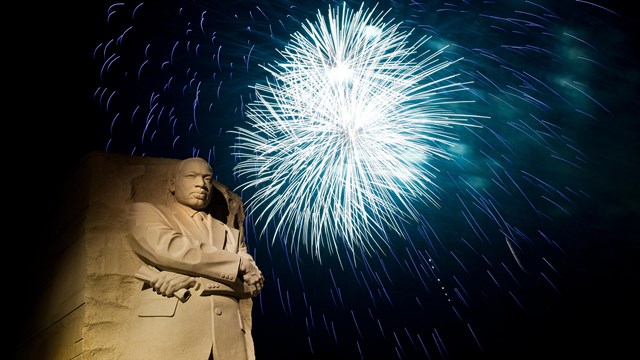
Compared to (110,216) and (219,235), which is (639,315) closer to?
(219,235)

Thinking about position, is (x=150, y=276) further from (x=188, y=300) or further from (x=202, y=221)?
(x=202, y=221)

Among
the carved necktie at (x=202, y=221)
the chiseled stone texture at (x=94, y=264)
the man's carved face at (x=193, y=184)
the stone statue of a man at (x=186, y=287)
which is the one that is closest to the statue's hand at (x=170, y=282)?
the stone statue of a man at (x=186, y=287)

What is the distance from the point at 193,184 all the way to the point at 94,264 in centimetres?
123

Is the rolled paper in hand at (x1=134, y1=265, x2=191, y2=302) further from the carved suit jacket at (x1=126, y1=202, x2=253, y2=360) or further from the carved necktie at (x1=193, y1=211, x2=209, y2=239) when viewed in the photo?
the carved necktie at (x1=193, y1=211, x2=209, y2=239)

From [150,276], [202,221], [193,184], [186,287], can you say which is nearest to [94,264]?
[150,276]

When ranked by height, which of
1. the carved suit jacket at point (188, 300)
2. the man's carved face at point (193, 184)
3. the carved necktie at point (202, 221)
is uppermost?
the man's carved face at point (193, 184)

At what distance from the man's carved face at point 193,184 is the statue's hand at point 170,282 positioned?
3.10 feet

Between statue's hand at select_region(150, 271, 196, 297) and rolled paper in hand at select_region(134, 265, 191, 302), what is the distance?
37 millimetres

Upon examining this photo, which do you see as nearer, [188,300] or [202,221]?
[188,300]

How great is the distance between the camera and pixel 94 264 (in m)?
5.23

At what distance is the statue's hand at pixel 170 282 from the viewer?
16.3ft

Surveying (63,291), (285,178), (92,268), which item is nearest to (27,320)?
(63,291)

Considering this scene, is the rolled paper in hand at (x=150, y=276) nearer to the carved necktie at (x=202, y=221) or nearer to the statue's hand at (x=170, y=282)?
the statue's hand at (x=170, y=282)

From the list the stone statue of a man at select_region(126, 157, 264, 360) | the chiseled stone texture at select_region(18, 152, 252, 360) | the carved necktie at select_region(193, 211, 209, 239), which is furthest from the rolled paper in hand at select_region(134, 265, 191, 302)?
the carved necktie at select_region(193, 211, 209, 239)
